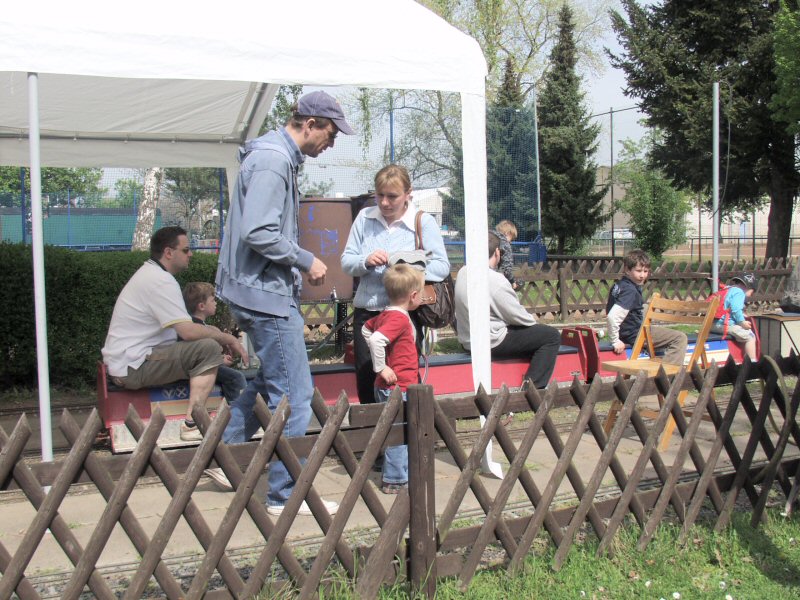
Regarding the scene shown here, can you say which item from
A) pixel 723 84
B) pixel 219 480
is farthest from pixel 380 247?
pixel 723 84

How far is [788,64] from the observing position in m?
22.0

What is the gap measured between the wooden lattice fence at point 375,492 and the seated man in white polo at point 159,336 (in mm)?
1548

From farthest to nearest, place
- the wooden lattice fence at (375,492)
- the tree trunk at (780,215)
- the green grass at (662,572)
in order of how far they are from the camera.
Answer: the tree trunk at (780,215), the green grass at (662,572), the wooden lattice fence at (375,492)

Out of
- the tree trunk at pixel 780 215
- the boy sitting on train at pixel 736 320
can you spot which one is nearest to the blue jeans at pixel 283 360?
the boy sitting on train at pixel 736 320

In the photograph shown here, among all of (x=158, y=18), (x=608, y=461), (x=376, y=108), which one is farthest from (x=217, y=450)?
(x=376, y=108)

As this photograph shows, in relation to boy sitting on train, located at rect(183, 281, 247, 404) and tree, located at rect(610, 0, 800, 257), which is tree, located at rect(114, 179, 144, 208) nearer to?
boy sitting on train, located at rect(183, 281, 247, 404)

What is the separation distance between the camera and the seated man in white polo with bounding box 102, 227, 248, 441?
5000mm

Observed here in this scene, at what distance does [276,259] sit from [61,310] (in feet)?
15.0

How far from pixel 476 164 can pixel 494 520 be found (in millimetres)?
2239

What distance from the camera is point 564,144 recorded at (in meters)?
33.0

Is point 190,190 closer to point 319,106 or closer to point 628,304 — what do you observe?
point 628,304

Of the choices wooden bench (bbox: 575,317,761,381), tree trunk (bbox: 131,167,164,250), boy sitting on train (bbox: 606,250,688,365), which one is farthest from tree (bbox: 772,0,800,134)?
boy sitting on train (bbox: 606,250,688,365)

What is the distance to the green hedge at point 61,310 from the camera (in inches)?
290

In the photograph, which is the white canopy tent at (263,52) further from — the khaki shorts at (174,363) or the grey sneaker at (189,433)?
the grey sneaker at (189,433)
